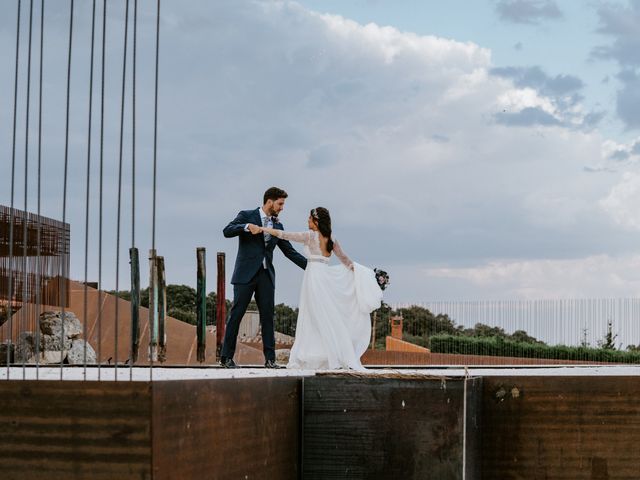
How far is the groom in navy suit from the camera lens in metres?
10.3

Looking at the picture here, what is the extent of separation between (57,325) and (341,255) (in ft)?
33.0

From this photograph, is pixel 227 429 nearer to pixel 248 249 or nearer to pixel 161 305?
pixel 248 249

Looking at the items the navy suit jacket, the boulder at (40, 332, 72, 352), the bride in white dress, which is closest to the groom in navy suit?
A: the navy suit jacket

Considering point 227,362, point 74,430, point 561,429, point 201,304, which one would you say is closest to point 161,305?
point 201,304

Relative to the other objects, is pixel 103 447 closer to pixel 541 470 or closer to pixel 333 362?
pixel 541 470

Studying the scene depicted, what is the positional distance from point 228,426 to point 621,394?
319 cm

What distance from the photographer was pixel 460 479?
6.82m

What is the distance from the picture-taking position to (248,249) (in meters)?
10.3

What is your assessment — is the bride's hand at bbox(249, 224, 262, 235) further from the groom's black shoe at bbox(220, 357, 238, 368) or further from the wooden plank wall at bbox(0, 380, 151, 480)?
the wooden plank wall at bbox(0, 380, 151, 480)

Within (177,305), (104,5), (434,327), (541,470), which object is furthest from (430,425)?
(177,305)

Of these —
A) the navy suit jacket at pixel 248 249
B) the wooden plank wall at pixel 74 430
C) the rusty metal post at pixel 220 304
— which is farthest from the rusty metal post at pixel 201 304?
the wooden plank wall at pixel 74 430

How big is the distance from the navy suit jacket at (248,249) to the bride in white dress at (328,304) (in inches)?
11.9

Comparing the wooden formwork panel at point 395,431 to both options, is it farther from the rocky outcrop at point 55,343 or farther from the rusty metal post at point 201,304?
the rocky outcrop at point 55,343

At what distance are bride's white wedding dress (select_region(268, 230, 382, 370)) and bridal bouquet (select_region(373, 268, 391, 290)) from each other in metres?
0.15
